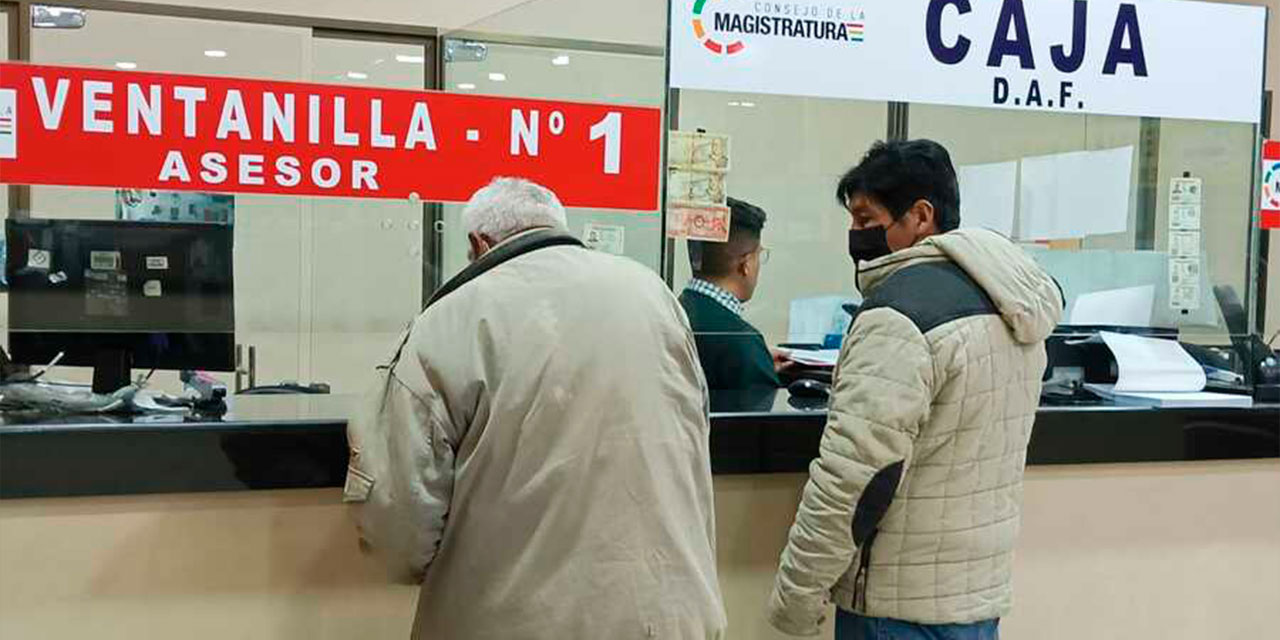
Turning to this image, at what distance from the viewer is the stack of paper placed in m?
2.54

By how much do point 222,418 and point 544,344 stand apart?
0.62 meters

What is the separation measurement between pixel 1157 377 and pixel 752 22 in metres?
1.18

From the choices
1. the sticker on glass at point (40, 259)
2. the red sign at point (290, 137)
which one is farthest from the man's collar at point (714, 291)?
the sticker on glass at point (40, 259)

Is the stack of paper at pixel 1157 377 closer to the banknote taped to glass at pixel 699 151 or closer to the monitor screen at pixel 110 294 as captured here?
the banknote taped to glass at pixel 699 151

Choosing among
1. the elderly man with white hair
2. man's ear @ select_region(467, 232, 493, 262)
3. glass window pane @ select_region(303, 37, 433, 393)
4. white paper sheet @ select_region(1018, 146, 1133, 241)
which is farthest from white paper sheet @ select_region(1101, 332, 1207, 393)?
glass window pane @ select_region(303, 37, 433, 393)

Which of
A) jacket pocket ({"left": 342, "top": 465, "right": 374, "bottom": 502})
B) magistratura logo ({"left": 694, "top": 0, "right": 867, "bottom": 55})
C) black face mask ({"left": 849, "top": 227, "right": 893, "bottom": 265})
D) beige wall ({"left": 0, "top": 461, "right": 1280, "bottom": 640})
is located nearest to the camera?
jacket pocket ({"left": 342, "top": 465, "right": 374, "bottom": 502})

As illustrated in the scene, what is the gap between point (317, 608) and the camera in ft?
6.25

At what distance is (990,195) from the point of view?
2971mm

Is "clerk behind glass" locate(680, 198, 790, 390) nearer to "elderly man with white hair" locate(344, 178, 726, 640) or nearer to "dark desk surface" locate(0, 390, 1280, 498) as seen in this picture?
"dark desk surface" locate(0, 390, 1280, 498)

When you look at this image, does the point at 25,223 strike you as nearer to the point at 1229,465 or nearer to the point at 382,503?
the point at 382,503

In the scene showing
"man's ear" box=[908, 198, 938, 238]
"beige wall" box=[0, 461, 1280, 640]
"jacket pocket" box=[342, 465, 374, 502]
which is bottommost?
"beige wall" box=[0, 461, 1280, 640]

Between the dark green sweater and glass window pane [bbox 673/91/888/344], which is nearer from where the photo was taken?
the dark green sweater

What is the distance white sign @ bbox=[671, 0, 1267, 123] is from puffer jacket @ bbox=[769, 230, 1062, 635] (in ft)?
2.30

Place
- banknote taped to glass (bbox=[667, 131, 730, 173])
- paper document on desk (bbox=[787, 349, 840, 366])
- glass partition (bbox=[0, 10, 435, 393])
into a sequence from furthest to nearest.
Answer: glass partition (bbox=[0, 10, 435, 393]) → paper document on desk (bbox=[787, 349, 840, 366]) → banknote taped to glass (bbox=[667, 131, 730, 173])
